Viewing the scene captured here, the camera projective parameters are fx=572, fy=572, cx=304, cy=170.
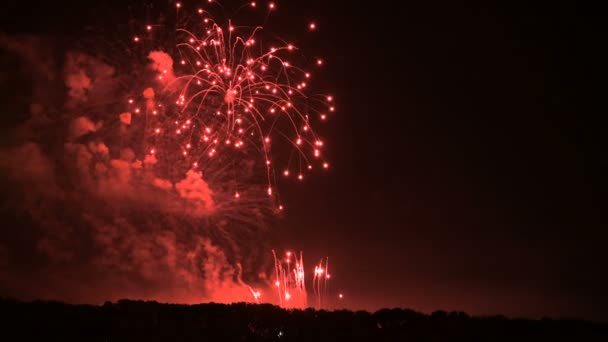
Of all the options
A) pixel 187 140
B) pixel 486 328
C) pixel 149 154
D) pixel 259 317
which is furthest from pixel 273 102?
pixel 486 328

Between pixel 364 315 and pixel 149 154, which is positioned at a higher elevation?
pixel 149 154

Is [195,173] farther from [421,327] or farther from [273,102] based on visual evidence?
[421,327]

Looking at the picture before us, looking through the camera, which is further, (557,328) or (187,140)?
(187,140)

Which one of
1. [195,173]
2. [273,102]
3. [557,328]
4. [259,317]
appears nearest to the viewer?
[557,328]

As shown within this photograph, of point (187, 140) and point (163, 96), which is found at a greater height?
point (163, 96)

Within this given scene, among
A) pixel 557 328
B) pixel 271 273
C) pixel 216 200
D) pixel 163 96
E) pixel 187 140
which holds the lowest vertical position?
pixel 557 328

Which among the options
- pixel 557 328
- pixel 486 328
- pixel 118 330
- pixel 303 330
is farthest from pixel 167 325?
pixel 557 328

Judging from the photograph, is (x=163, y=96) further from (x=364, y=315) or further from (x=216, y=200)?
(x=364, y=315)

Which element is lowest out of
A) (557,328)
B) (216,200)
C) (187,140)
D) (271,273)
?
(557,328)

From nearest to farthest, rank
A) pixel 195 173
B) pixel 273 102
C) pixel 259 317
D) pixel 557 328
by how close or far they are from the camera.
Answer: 1. pixel 557 328
2. pixel 259 317
3. pixel 273 102
4. pixel 195 173
